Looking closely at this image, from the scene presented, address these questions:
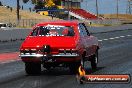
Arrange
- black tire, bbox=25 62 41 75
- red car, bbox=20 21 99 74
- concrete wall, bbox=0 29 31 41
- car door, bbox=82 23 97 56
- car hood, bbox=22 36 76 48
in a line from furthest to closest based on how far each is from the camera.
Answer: concrete wall, bbox=0 29 31 41
car door, bbox=82 23 97 56
black tire, bbox=25 62 41 75
car hood, bbox=22 36 76 48
red car, bbox=20 21 99 74

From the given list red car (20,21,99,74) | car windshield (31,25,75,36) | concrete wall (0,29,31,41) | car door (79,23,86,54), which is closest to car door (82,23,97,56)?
red car (20,21,99,74)

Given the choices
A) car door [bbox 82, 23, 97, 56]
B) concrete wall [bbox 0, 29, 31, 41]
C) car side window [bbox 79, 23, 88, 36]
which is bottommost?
concrete wall [bbox 0, 29, 31, 41]

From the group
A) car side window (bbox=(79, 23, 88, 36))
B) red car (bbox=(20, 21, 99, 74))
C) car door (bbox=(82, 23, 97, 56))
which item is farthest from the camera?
car door (bbox=(82, 23, 97, 56))

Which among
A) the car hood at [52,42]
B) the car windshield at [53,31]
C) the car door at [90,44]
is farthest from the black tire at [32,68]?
the car door at [90,44]

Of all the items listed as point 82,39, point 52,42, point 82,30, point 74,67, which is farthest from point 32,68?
point 82,30

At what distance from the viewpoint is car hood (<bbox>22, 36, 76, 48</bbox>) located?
14.9 meters

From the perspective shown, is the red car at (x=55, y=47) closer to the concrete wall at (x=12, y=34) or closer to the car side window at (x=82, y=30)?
the car side window at (x=82, y=30)

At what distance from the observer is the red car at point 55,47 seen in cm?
1475

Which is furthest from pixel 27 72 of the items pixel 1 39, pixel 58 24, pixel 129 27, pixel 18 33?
Result: pixel 129 27

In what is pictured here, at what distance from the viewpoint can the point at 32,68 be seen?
51.3ft

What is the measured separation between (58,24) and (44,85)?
3.47 m

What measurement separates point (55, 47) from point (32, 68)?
1.34 meters

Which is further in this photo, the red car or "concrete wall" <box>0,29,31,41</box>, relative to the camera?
"concrete wall" <box>0,29,31,41</box>

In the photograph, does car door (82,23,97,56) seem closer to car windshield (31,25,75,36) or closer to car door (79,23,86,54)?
car door (79,23,86,54)
